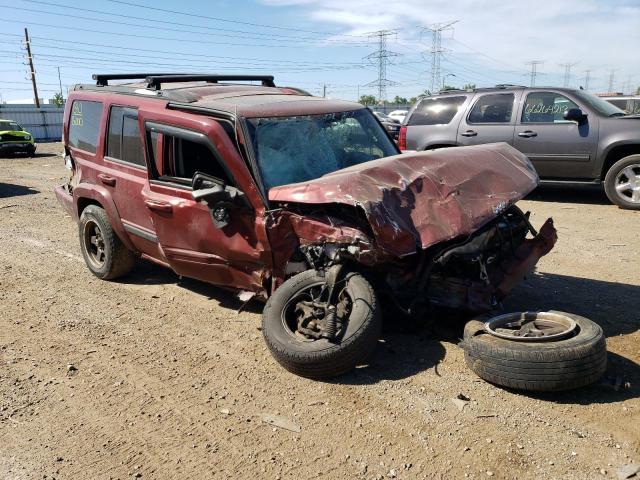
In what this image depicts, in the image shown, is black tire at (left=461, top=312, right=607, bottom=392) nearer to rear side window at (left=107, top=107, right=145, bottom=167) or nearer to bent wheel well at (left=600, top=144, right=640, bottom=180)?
rear side window at (left=107, top=107, right=145, bottom=167)

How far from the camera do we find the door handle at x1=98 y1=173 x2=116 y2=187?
547 cm

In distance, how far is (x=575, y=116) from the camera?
30.8ft

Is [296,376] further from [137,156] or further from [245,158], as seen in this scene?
[137,156]

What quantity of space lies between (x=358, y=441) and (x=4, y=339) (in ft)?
10.2

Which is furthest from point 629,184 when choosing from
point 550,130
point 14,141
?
point 14,141

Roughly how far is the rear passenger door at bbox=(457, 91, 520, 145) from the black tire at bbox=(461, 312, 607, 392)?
713 cm

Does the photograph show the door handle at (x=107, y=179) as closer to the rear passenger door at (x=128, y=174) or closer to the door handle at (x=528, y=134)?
the rear passenger door at (x=128, y=174)

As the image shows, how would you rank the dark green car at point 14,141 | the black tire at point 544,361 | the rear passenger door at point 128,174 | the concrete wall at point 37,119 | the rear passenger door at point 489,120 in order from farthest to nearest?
1. the concrete wall at point 37,119
2. the dark green car at point 14,141
3. the rear passenger door at point 489,120
4. the rear passenger door at point 128,174
5. the black tire at point 544,361

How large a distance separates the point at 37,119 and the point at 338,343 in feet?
124

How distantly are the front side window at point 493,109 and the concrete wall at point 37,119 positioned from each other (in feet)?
105

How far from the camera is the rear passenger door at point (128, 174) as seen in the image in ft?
16.9

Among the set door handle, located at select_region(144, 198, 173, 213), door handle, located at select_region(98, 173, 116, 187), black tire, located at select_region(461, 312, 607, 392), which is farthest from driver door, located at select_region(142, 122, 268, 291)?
black tire, located at select_region(461, 312, 607, 392)

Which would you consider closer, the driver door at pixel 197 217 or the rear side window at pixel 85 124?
the driver door at pixel 197 217

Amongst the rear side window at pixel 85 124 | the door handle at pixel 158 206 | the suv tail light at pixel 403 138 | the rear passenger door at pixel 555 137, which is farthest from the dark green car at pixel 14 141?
the door handle at pixel 158 206
